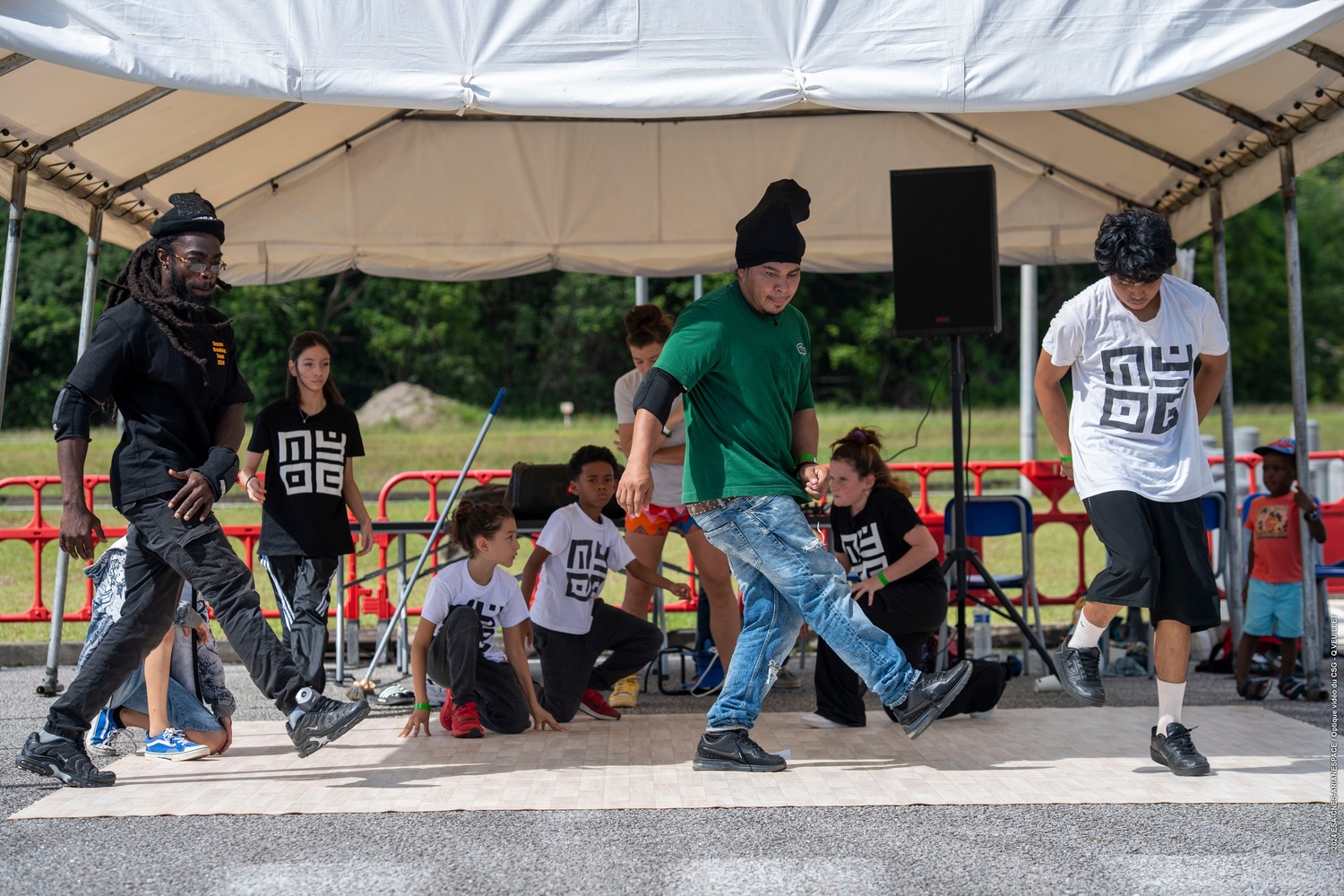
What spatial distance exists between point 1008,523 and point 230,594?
449 cm

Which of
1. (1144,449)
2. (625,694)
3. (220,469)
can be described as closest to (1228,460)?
(1144,449)

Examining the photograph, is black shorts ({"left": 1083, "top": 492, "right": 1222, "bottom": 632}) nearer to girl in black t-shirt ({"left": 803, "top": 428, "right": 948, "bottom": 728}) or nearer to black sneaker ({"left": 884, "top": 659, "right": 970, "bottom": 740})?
black sneaker ({"left": 884, "top": 659, "right": 970, "bottom": 740})

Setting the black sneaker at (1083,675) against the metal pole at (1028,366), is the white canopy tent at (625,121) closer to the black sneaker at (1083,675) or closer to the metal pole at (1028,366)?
the black sneaker at (1083,675)

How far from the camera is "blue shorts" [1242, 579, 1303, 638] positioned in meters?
6.46

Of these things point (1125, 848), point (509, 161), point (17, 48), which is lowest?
point (1125, 848)

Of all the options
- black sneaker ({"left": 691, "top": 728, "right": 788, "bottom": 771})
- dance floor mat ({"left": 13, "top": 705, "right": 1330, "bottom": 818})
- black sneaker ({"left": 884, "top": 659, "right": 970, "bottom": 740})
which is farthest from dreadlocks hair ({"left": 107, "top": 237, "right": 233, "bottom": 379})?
black sneaker ({"left": 884, "top": 659, "right": 970, "bottom": 740})

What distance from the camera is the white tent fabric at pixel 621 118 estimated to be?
4324 mm

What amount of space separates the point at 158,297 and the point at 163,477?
A: 60 centimetres

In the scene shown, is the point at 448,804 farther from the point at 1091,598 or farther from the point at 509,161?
the point at 509,161

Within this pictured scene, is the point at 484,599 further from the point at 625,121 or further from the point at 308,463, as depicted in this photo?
the point at 625,121

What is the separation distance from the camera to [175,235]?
4.59 metres

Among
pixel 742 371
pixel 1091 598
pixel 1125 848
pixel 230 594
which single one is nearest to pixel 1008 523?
pixel 1091 598

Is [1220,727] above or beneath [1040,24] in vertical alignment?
beneath

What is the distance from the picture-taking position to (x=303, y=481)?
640 cm
